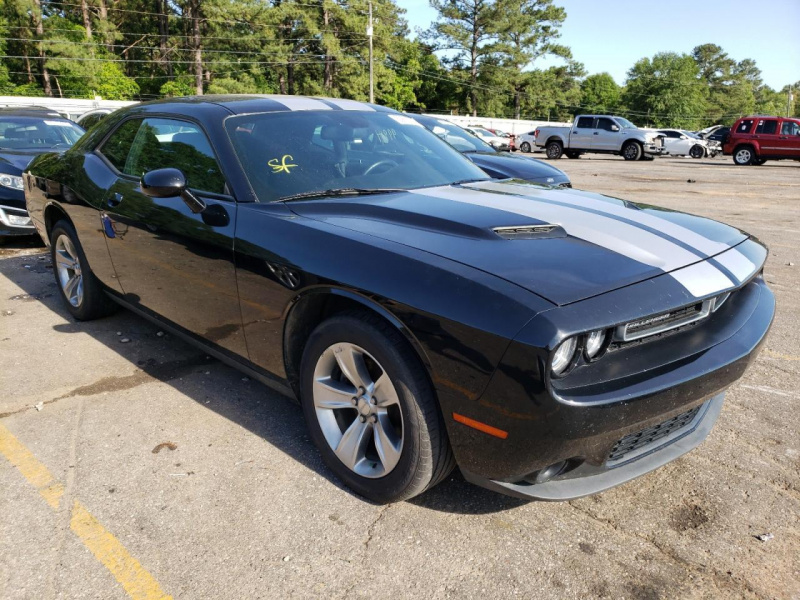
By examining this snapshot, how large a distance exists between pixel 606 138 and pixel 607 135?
13cm

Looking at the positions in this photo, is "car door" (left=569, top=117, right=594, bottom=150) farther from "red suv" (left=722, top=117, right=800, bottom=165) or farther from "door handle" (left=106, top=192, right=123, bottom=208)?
"door handle" (left=106, top=192, right=123, bottom=208)

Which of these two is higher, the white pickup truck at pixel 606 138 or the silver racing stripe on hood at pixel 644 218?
the silver racing stripe on hood at pixel 644 218

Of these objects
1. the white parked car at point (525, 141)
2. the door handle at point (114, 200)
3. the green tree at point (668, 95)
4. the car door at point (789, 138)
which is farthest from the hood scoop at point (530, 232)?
the green tree at point (668, 95)

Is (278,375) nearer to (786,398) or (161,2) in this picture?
(786,398)

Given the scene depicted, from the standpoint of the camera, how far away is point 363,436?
2.52 m

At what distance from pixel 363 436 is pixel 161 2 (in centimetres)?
6183

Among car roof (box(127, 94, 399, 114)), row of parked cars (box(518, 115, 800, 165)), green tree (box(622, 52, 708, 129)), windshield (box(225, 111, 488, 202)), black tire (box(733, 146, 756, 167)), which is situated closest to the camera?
windshield (box(225, 111, 488, 202))

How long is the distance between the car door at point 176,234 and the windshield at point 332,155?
192 millimetres

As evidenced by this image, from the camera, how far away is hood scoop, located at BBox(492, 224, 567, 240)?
244 centimetres

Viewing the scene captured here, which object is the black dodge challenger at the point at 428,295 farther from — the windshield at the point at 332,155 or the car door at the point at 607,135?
the car door at the point at 607,135

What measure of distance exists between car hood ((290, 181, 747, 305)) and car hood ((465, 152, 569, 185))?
490 cm

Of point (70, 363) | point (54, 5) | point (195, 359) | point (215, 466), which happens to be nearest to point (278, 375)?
point (215, 466)

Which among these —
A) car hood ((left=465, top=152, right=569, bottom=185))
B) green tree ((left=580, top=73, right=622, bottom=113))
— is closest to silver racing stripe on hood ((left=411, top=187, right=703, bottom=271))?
car hood ((left=465, top=152, right=569, bottom=185))

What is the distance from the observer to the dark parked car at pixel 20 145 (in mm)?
6859
